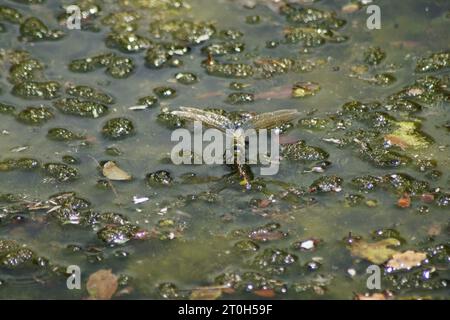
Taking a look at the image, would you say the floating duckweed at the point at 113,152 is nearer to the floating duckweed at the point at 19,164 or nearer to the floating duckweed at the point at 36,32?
the floating duckweed at the point at 19,164

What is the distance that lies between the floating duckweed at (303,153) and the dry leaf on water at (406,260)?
0.80 metres

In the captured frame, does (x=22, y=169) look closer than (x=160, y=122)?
Yes

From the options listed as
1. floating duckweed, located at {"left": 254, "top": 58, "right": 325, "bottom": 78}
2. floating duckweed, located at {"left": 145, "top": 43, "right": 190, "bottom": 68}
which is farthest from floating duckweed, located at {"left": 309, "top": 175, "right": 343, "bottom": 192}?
floating duckweed, located at {"left": 145, "top": 43, "right": 190, "bottom": 68}

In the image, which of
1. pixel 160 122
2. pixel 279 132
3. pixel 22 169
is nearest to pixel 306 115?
pixel 279 132

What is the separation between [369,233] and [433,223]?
13.6 inches

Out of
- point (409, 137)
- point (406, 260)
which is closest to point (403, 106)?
point (409, 137)

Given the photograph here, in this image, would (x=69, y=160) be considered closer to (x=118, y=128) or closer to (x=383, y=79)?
(x=118, y=128)

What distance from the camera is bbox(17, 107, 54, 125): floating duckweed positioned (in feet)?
14.6

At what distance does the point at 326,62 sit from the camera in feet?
16.0

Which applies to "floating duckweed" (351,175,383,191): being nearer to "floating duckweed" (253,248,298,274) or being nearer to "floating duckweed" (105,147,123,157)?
"floating duckweed" (253,248,298,274)

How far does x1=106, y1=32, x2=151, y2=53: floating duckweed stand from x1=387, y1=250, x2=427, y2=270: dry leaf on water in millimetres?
2365

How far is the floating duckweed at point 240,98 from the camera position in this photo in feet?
15.0

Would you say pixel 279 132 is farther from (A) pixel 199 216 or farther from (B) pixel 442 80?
(B) pixel 442 80

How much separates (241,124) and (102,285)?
1361mm
